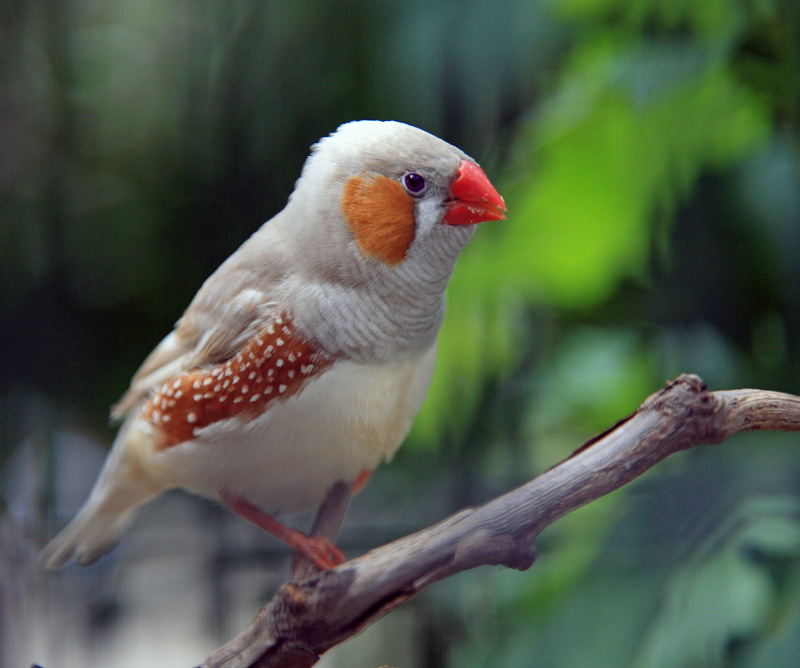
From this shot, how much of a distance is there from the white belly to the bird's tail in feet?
0.19

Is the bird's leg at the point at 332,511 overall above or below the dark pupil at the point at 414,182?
below

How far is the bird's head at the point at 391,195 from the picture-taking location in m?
0.59

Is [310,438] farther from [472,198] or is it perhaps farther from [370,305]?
[472,198]

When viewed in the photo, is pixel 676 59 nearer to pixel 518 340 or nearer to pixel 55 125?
pixel 518 340

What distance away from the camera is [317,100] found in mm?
1263

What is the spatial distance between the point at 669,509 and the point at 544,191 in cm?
55

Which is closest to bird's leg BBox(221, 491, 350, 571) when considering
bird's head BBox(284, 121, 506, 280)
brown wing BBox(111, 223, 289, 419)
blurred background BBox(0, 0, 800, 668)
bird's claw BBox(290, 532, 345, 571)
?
bird's claw BBox(290, 532, 345, 571)

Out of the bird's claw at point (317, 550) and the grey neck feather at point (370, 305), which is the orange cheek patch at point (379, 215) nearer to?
the grey neck feather at point (370, 305)

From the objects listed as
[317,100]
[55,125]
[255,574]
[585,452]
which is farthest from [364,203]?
[55,125]

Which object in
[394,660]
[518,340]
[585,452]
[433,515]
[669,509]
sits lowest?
[394,660]

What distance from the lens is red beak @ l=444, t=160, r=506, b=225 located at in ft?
1.91

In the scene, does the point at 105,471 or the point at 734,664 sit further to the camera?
the point at 734,664

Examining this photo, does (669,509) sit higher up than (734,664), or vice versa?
(669,509)

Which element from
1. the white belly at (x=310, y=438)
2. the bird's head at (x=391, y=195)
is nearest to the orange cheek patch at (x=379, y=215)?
the bird's head at (x=391, y=195)
